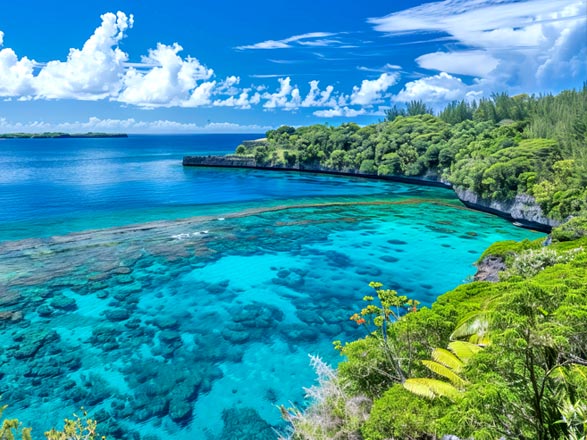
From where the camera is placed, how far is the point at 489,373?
7035 mm

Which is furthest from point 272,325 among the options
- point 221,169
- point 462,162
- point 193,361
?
point 221,169

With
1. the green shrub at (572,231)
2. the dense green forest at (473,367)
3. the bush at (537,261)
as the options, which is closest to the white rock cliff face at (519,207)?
the green shrub at (572,231)

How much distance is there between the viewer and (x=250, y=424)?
1297 centimetres

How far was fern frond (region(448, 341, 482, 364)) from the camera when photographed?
9367 mm

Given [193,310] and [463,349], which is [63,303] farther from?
[463,349]

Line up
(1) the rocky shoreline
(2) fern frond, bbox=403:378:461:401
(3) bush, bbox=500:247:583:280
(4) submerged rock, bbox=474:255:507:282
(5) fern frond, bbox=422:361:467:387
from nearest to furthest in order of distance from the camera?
(2) fern frond, bbox=403:378:461:401
(5) fern frond, bbox=422:361:467:387
(3) bush, bbox=500:247:583:280
(4) submerged rock, bbox=474:255:507:282
(1) the rocky shoreline

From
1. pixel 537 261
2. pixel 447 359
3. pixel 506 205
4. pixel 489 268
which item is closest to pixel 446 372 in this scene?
pixel 447 359

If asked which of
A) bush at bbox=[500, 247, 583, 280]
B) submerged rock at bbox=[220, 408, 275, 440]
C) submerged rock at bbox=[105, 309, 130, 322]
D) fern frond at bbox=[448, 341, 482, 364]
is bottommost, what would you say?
submerged rock at bbox=[220, 408, 275, 440]

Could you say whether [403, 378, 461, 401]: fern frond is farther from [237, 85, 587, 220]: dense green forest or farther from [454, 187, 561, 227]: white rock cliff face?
[454, 187, 561, 227]: white rock cliff face

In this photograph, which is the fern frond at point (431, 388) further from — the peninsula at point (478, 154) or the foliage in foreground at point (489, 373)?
the peninsula at point (478, 154)

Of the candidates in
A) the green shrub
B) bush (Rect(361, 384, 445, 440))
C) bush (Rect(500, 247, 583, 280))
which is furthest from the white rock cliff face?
bush (Rect(361, 384, 445, 440))

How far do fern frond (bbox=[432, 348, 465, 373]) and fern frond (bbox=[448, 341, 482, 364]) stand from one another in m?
0.14

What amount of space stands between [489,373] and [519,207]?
137 feet

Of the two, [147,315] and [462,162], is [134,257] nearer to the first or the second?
[147,315]
